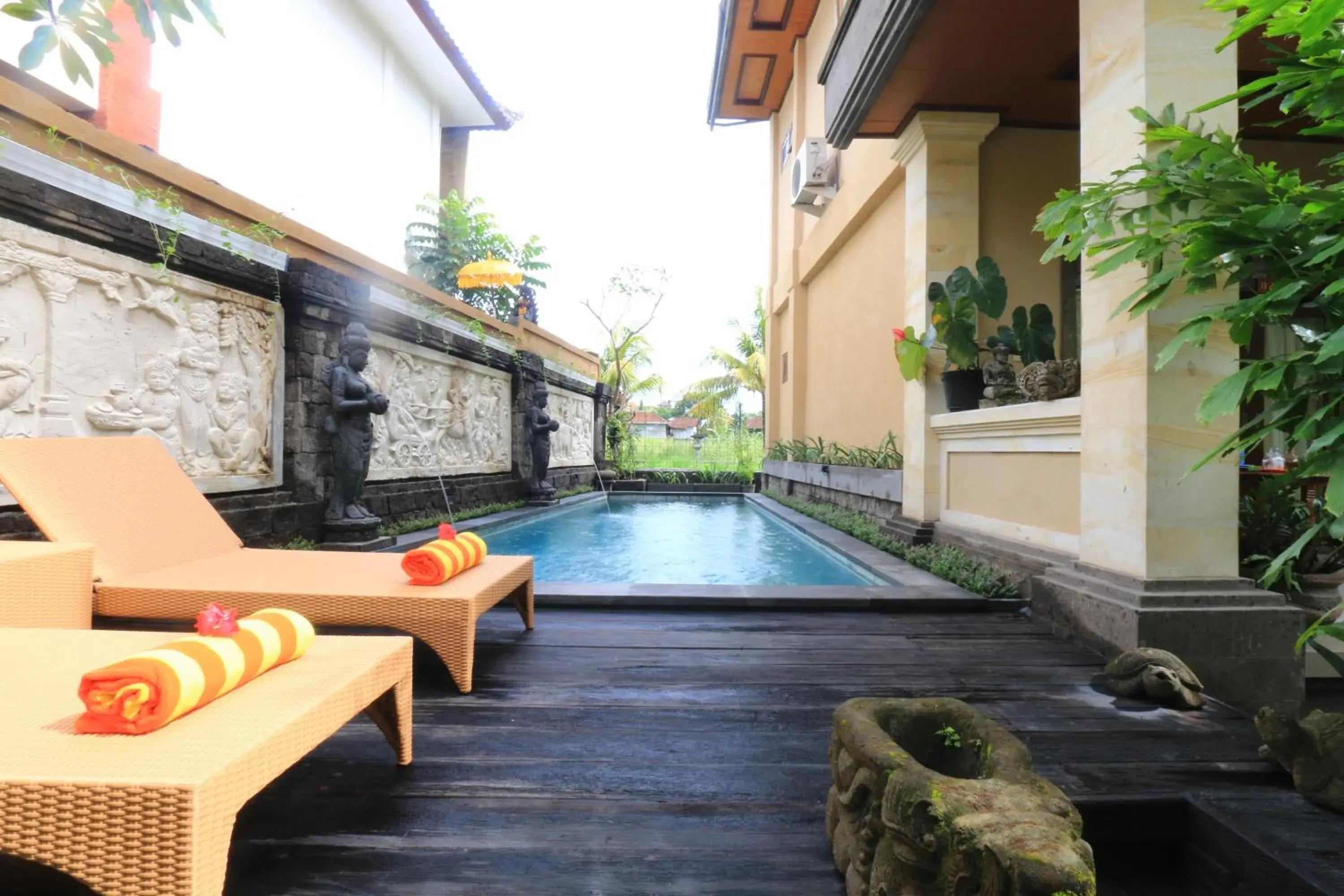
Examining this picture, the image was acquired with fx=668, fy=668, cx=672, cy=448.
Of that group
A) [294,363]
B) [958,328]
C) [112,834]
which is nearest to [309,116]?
[294,363]

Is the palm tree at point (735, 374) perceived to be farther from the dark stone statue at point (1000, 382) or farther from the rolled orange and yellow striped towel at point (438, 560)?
the rolled orange and yellow striped towel at point (438, 560)

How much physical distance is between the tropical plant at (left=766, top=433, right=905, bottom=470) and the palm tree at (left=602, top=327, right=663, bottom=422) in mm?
6378

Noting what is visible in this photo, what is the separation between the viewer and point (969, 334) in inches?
191

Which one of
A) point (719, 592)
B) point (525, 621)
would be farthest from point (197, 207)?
point (719, 592)

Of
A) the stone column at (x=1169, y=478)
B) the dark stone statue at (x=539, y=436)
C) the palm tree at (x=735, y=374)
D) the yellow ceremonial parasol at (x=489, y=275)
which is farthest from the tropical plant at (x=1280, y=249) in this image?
the palm tree at (x=735, y=374)

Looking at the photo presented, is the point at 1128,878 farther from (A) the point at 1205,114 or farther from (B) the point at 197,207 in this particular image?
(B) the point at 197,207

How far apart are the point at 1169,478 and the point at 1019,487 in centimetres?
140

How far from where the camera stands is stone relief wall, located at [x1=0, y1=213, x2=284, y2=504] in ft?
10.8

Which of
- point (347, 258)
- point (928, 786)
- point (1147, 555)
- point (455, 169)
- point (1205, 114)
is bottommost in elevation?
point (928, 786)

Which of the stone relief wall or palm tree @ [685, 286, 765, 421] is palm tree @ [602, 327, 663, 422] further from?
the stone relief wall

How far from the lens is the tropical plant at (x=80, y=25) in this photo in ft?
5.04

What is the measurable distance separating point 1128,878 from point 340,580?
278 centimetres

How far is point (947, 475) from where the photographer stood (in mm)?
5207

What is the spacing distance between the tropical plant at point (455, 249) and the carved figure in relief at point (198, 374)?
952 cm
